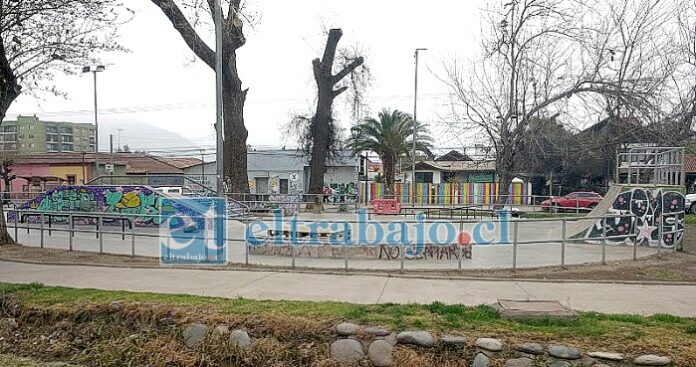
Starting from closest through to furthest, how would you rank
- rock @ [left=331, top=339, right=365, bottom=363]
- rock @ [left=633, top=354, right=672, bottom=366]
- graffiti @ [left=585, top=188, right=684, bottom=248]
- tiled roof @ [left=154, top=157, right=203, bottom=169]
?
1. rock @ [left=633, top=354, right=672, bottom=366]
2. rock @ [left=331, top=339, right=365, bottom=363]
3. graffiti @ [left=585, top=188, right=684, bottom=248]
4. tiled roof @ [left=154, top=157, right=203, bottom=169]

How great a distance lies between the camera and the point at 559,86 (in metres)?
23.2

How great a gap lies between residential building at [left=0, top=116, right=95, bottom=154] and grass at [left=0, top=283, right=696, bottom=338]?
184 ft

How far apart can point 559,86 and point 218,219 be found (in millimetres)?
17763

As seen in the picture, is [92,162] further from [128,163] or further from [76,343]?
[76,343]

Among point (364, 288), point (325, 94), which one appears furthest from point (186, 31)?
point (364, 288)

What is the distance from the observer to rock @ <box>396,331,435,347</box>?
19.6ft

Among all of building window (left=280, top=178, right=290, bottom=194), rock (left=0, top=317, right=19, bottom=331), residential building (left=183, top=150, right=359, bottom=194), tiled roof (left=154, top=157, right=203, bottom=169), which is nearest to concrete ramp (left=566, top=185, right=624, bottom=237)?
rock (left=0, top=317, right=19, bottom=331)

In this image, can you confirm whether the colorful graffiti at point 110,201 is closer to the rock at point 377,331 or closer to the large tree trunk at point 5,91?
the large tree trunk at point 5,91

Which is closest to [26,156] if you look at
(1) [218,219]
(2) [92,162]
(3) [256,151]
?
(2) [92,162]

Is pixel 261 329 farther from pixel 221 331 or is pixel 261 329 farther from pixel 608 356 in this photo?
pixel 608 356

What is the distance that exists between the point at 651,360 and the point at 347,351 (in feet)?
10.5

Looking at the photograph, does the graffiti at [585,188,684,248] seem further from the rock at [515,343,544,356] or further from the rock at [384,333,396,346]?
the rock at [384,333,396,346]

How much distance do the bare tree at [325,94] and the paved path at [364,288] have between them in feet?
62.7

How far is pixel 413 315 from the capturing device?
6520mm
